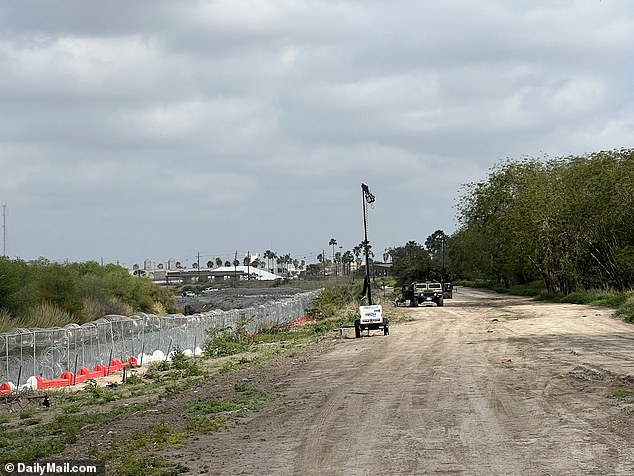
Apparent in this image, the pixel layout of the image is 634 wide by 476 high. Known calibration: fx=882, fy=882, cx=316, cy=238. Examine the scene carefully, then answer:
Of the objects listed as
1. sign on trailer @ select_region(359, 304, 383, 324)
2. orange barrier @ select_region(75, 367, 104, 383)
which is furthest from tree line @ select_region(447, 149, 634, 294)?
orange barrier @ select_region(75, 367, 104, 383)

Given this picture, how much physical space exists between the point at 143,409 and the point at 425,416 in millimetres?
6192

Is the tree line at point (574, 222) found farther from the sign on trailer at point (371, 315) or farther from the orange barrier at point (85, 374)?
the orange barrier at point (85, 374)

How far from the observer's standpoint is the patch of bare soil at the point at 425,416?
11.3m

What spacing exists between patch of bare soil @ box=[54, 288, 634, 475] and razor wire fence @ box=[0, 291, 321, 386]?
23.5ft

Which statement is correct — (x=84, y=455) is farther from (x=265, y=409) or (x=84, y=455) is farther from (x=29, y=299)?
(x=29, y=299)

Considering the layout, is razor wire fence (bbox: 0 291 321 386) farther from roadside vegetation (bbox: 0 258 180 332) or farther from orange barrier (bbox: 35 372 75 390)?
roadside vegetation (bbox: 0 258 180 332)

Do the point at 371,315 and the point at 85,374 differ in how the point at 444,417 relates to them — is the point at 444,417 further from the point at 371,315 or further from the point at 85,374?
the point at 371,315

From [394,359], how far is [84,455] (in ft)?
48.8

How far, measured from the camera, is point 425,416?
1484cm

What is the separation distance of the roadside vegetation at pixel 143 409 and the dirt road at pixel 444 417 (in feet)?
2.08

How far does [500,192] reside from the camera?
3014 inches

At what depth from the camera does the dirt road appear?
11.2 meters

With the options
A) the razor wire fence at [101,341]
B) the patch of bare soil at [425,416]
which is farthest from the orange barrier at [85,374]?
the patch of bare soil at [425,416]

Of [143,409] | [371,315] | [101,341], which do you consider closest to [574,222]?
[371,315]
